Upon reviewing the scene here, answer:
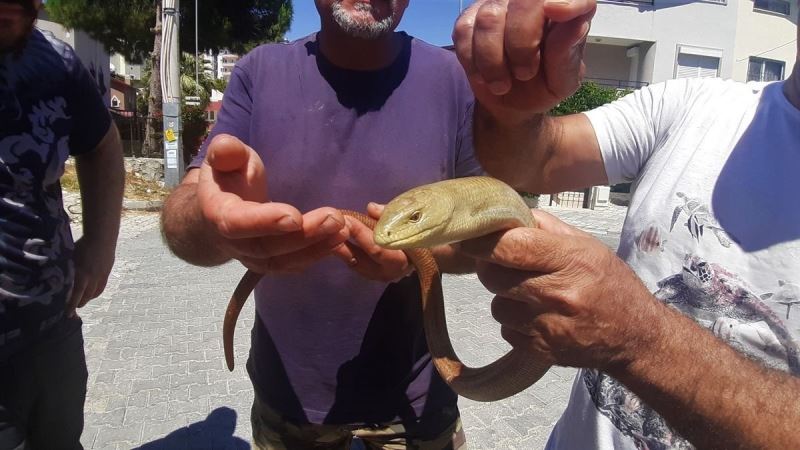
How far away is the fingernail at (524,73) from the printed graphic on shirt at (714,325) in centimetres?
64

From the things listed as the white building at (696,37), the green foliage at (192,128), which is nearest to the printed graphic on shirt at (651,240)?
the green foliage at (192,128)

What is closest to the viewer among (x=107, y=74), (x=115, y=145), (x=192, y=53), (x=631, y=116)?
(x=631, y=116)

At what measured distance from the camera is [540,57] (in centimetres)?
118

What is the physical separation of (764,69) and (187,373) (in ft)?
85.3

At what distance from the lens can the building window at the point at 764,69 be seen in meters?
22.4

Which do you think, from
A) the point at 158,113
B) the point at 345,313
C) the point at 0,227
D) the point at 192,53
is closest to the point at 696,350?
the point at 345,313

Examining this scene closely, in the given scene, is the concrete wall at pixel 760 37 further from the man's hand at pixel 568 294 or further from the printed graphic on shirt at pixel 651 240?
the man's hand at pixel 568 294

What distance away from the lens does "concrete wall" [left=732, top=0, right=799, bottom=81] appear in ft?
71.3

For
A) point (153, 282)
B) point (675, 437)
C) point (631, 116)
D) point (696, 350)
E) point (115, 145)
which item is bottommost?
point (153, 282)

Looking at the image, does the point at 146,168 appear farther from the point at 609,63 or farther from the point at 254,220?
the point at 609,63

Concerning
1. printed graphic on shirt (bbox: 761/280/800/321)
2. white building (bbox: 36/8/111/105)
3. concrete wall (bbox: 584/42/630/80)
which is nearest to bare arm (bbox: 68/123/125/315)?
printed graphic on shirt (bbox: 761/280/800/321)

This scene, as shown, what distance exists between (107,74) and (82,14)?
1681 cm

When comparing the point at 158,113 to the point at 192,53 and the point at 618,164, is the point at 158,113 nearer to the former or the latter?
the point at 192,53

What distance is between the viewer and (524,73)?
1.19 m
